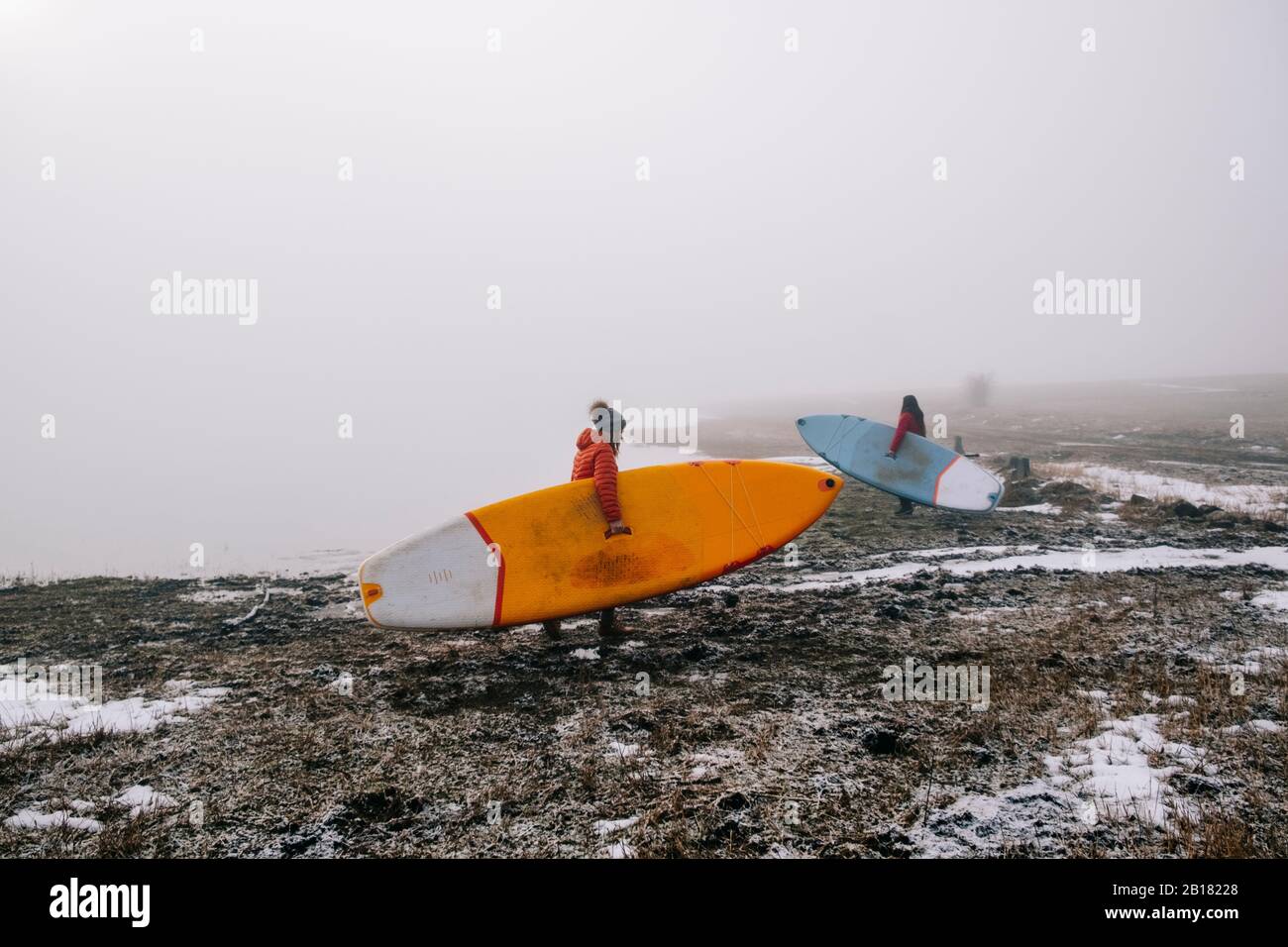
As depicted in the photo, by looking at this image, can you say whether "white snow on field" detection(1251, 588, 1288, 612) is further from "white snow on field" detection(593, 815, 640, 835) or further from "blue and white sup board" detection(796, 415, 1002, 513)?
"white snow on field" detection(593, 815, 640, 835)

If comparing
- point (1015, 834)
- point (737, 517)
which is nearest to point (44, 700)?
point (737, 517)

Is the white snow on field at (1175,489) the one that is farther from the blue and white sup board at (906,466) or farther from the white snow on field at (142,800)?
the white snow on field at (142,800)

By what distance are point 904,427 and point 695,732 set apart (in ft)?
30.4

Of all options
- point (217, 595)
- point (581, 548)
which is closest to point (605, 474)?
point (581, 548)

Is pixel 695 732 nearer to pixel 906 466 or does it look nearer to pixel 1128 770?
pixel 1128 770

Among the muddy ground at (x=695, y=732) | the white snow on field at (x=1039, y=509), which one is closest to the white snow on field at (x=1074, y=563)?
the muddy ground at (x=695, y=732)

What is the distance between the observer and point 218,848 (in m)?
3.03

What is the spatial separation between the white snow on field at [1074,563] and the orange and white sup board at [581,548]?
150cm

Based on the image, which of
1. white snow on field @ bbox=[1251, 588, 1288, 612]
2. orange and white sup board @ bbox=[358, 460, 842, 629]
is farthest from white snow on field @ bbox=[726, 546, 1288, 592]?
orange and white sup board @ bbox=[358, 460, 842, 629]

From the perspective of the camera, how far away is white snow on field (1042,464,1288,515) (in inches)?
455

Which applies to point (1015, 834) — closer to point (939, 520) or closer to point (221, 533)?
point (939, 520)

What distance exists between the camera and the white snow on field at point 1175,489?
11555mm

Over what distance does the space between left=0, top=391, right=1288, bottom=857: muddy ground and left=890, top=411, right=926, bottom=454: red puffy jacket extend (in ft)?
15.5

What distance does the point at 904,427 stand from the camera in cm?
1176
